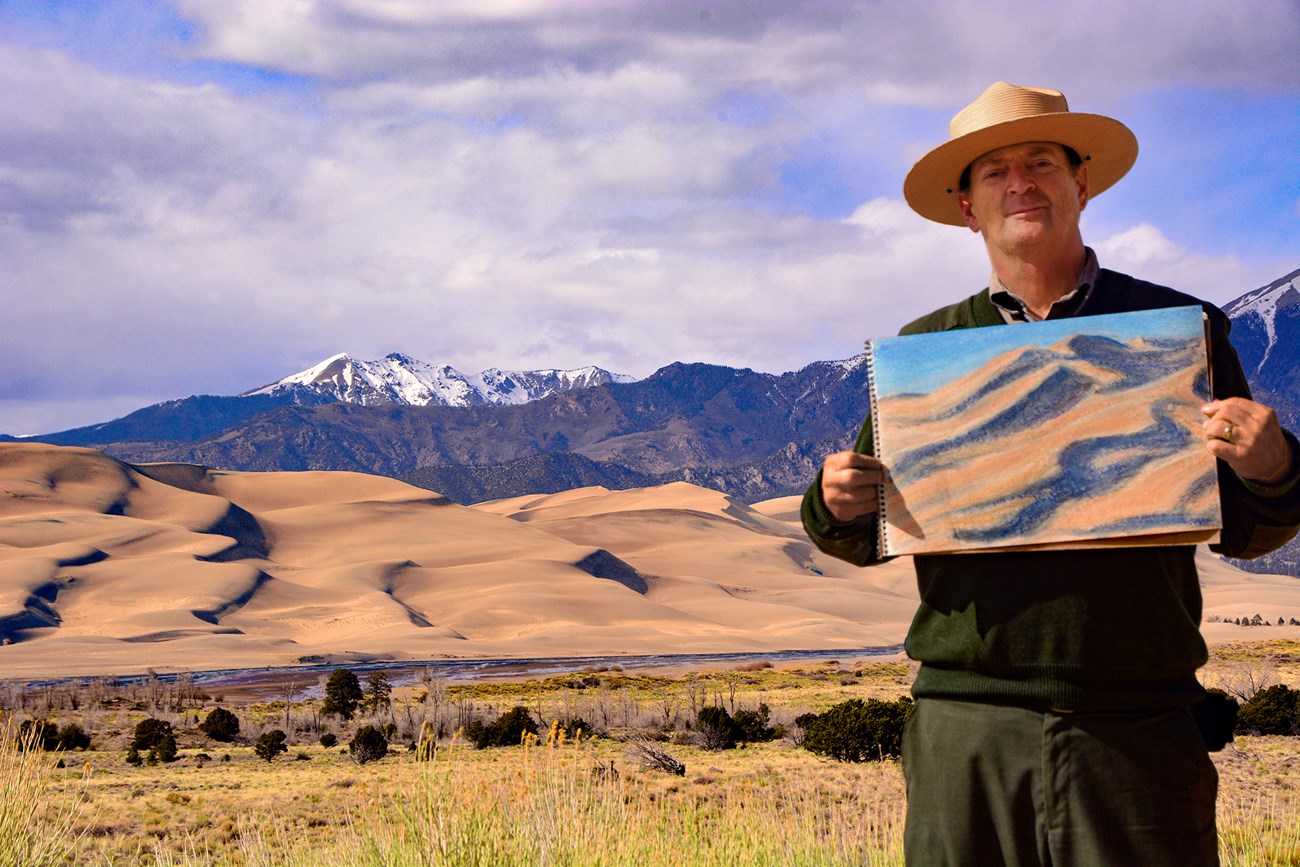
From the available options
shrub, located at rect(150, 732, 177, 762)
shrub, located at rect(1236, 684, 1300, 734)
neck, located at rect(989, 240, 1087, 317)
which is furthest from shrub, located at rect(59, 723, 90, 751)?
neck, located at rect(989, 240, 1087, 317)

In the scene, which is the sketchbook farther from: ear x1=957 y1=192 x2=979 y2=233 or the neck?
ear x1=957 y1=192 x2=979 y2=233

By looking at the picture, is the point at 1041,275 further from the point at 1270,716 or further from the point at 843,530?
the point at 1270,716

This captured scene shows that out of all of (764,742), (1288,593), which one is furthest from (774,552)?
(764,742)

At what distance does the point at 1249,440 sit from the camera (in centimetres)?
286

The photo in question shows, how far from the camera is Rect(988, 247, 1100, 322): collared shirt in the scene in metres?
3.32

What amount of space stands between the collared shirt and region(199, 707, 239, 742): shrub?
2361 centimetres

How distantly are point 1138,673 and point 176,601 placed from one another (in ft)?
298

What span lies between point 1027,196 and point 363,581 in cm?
9916

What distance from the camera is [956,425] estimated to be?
3193 mm

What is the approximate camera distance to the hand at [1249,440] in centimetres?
286

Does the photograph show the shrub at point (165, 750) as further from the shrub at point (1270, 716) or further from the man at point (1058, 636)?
the man at point (1058, 636)

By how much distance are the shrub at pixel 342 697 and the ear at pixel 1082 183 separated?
26.6 m

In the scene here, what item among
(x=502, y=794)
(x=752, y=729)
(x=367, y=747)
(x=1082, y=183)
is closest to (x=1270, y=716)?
(x=752, y=729)

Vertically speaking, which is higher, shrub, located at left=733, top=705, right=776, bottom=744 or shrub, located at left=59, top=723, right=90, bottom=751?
shrub, located at left=733, top=705, right=776, bottom=744
